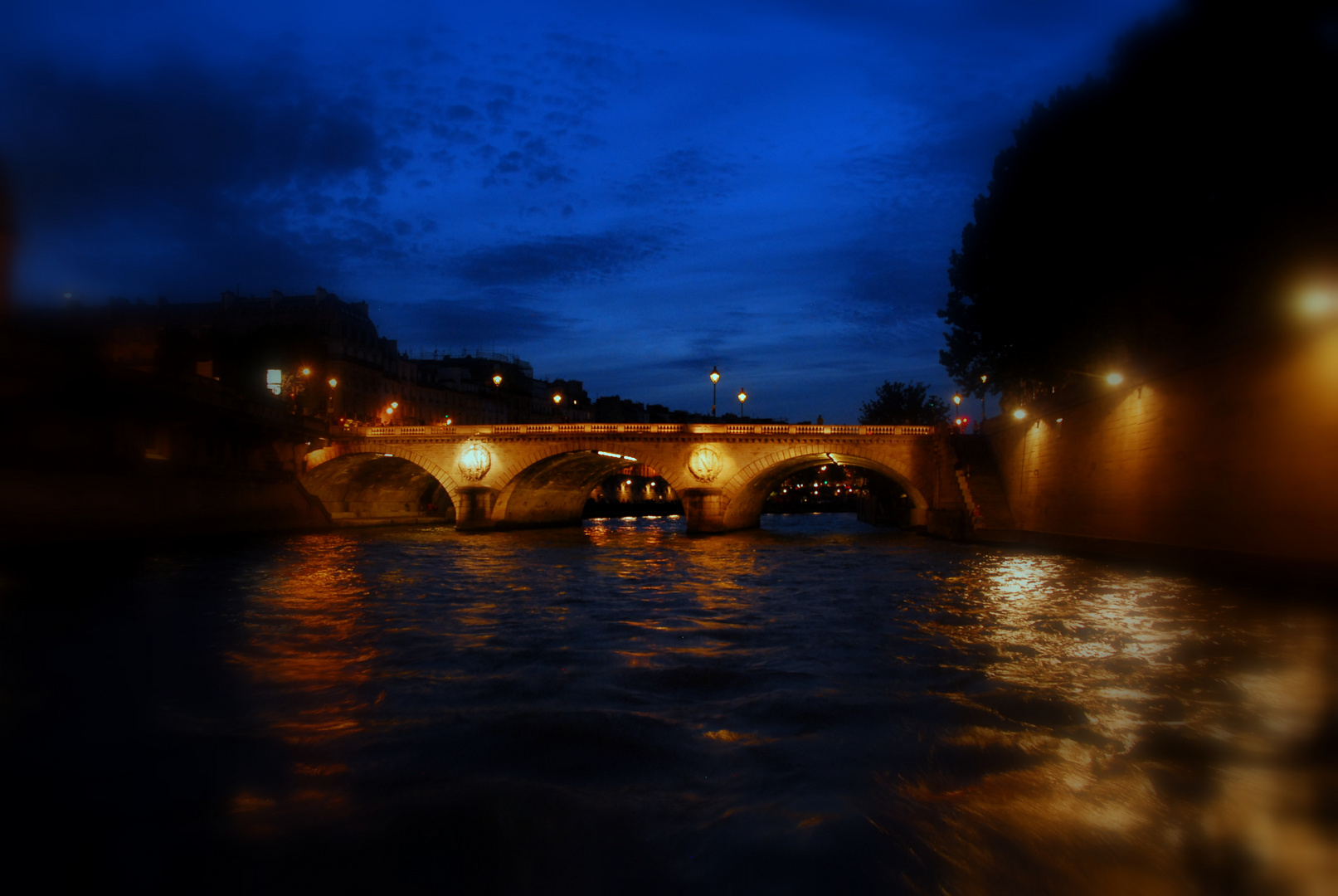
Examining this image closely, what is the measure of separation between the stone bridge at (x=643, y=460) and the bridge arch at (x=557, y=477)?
0.08 metres

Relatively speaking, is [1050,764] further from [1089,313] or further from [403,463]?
[403,463]

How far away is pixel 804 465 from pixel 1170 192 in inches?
980

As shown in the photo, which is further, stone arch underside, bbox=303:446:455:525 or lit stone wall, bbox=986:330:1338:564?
stone arch underside, bbox=303:446:455:525

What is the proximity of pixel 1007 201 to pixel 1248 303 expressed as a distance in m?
11.1

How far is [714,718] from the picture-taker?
8.38 metres

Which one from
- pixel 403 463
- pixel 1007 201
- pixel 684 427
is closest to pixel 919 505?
pixel 684 427

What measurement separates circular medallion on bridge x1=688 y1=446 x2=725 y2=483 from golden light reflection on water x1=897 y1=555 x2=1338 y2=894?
92.6 feet

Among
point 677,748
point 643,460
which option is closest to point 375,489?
point 643,460

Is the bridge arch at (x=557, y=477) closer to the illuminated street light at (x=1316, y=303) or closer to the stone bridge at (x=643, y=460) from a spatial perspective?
the stone bridge at (x=643, y=460)

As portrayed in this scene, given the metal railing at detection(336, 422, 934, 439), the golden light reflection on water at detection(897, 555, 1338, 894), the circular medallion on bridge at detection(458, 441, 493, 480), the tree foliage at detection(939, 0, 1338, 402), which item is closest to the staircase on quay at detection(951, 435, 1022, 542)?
the metal railing at detection(336, 422, 934, 439)

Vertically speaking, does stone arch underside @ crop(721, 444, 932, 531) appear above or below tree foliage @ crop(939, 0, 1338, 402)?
below

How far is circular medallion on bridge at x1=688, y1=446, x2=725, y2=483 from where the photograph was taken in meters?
41.7

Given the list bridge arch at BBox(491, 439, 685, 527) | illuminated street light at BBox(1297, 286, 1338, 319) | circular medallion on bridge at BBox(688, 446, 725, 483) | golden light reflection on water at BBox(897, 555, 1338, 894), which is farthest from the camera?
bridge arch at BBox(491, 439, 685, 527)

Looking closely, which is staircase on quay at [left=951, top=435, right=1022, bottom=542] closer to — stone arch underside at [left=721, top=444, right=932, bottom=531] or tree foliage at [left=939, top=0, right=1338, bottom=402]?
stone arch underside at [left=721, top=444, right=932, bottom=531]
